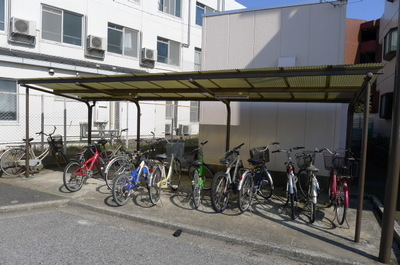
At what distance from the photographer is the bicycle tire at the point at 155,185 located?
17.5 ft

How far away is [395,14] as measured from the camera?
1121cm

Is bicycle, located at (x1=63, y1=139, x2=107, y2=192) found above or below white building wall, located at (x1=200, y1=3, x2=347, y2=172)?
below

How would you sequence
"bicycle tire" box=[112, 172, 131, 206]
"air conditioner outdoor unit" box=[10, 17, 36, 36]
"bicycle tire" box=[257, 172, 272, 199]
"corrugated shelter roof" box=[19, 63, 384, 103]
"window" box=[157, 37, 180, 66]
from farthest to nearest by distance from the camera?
"window" box=[157, 37, 180, 66]
"air conditioner outdoor unit" box=[10, 17, 36, 36]
"bicycle tire" box=[257, 172, 272, 199]
"bicycle tire" box=[112, 172, 131, 206]
"corrugated shelter roof" box=[19, 63, 384, 103]

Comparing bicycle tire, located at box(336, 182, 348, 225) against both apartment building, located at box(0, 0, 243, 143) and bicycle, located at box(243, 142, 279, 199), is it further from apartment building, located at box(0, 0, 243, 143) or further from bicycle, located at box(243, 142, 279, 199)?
apartment building, located at box(0, 0, 243, 143)

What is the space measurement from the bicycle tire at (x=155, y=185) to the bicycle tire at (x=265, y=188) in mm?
1950

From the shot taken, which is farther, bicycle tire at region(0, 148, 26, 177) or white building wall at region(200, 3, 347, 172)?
bicycle tire at region(0, 148, 26, 177)

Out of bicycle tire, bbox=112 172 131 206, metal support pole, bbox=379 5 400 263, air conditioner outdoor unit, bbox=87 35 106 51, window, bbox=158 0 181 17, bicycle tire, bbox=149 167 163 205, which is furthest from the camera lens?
window, bbox=158 0 181 17

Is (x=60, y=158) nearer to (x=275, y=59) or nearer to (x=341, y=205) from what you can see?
(x=275, y=59)

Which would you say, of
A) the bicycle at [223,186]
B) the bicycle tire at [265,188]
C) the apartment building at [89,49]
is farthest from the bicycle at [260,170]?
the apartment building at [89,49]

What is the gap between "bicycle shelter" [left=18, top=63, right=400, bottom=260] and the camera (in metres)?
3.98

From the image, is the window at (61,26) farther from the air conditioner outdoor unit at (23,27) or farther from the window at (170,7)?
the window at (170,7)

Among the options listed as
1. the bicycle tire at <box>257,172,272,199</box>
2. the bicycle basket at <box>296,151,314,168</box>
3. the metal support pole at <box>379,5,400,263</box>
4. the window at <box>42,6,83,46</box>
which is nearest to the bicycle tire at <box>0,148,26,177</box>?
the bicycle tire at <box>257,172,272,199</box>

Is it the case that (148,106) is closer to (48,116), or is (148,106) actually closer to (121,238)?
(48,116)

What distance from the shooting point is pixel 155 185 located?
548 cm
